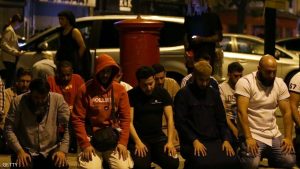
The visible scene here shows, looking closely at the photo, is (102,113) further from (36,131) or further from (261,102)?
(261,102)

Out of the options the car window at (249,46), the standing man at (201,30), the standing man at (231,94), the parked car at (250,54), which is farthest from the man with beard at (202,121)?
the car window at (249,46)

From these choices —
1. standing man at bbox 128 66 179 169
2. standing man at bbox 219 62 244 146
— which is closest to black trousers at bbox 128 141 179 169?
standing man at bbox 128 66 179 169

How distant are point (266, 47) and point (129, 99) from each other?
3.03m

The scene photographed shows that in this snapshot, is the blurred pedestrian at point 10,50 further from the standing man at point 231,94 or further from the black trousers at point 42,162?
the black trousers at point 42,162

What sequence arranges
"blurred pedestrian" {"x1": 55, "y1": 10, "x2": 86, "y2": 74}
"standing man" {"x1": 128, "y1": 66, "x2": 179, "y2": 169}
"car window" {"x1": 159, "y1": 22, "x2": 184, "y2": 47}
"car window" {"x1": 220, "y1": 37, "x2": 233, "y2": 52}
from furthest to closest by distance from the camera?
"car window" {"x1": 220, "y1": 37, "x2": 233, "y2": 52} < "car window" {"x1": 159, "y1": 22, "x2": 184, "y2": 47} < "blurred pedestrian" {"x1": 55, "y1": 10, "x2": 86, "y2": 74} < "standing man" {"x1": 128, "y1": 66, "x2": 179, "y2": 169}

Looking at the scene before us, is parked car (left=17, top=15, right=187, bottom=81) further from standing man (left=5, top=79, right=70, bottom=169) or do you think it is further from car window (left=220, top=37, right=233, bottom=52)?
standing man (left=5, top=79, right=70, bottom=169)

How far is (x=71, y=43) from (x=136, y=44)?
4.02 feet

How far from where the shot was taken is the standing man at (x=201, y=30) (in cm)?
977

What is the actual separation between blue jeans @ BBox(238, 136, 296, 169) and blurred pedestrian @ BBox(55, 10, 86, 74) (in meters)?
3.25

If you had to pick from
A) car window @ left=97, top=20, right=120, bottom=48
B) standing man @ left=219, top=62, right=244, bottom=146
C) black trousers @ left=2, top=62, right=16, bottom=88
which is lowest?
black trousers @ left=2, top=62, right=16, bottom=88

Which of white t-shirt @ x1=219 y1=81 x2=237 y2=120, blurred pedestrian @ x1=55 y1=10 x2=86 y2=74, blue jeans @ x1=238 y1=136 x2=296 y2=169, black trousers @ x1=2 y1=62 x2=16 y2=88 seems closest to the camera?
blue jeans @ x1=238 y1=136 x2=296 y2=169

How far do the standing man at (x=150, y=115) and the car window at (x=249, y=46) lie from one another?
7202 millimetres

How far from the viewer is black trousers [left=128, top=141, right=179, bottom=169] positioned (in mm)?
6770

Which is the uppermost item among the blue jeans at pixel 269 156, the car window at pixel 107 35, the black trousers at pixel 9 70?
the car window at pixel 107 35
